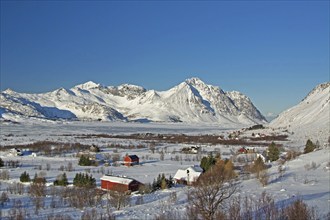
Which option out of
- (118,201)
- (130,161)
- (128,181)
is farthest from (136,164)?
(118,201)

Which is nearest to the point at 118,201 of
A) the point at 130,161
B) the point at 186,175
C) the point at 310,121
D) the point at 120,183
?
the point at 120,183

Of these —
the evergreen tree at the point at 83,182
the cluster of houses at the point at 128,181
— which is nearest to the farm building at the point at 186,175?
the cluster of houses at the point at 128,181

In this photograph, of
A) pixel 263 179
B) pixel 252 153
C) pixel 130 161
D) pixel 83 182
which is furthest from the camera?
pixel 252 153

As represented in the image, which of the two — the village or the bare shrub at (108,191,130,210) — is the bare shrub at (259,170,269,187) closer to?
the village

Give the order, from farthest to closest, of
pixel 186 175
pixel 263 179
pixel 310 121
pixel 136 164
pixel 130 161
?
pixel 310 121, pixel 136 164, pixel 130 161, pixel 186 175, pixel 263 179

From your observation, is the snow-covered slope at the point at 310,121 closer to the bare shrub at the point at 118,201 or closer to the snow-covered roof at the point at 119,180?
the snow-covered roof at the point at 119,180

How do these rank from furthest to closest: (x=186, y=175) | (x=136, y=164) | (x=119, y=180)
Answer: (x=136, y=164) → (x=186, y=175) → (x=119, y=180)

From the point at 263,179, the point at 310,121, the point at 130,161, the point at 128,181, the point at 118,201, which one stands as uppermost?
the point at 310,121

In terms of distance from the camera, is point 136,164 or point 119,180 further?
point 136,164

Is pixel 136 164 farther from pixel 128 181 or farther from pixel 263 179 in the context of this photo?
pixel 263 179

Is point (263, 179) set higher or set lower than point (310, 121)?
lower

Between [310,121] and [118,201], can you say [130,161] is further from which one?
[310,121]

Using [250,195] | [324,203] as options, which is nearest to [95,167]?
[250,195]

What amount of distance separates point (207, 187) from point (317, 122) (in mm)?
66228
